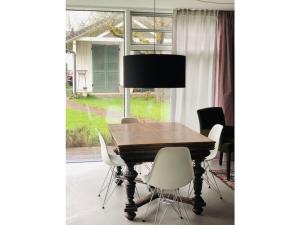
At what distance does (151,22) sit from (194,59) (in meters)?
0.97

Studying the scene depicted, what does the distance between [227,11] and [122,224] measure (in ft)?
13.3

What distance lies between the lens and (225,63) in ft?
19.2

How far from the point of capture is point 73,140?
5.71m

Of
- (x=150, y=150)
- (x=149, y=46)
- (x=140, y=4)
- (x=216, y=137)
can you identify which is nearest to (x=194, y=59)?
(x=149, y=46)

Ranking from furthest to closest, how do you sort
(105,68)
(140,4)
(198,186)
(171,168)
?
(105,68) → (140,4) → (198,186) → (171,168)

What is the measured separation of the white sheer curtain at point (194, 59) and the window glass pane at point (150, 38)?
197 millimetres

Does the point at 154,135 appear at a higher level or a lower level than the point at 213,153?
higher

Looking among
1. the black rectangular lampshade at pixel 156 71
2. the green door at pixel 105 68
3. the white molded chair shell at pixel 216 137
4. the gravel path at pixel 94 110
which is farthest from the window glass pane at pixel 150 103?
the black rectangular lampshade at pixel 156 71

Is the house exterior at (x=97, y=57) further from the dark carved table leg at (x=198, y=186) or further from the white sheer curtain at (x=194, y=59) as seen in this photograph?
the dark carved table leg at (x=198, y=186)

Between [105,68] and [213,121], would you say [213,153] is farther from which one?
[105,68]
